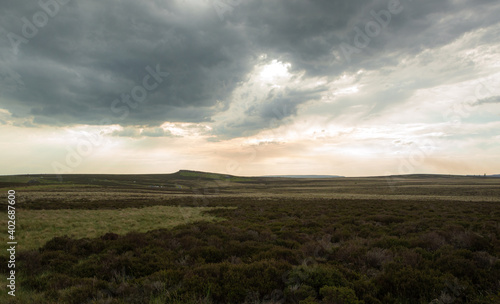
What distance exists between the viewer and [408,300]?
18.1ft

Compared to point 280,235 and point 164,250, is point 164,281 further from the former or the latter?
point 280,235

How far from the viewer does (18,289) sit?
6250 mm

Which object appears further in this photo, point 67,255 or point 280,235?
point 280,235

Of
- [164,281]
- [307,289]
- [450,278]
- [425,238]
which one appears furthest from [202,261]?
[425,238]

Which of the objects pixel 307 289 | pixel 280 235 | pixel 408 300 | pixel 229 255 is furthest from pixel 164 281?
pixel 280 235

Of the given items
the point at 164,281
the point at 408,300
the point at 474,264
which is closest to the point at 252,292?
the point at 164,281

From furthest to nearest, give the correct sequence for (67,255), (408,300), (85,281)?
(67,255) < (85,281) < (408,300)

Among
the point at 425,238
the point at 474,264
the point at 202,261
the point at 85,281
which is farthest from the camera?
the point at 425,238

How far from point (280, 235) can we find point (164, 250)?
5892 mm

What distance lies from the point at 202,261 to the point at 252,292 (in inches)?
123

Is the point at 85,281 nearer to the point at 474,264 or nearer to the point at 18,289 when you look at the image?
the point at 18,289

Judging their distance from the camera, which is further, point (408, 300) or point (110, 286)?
point (110, 286)

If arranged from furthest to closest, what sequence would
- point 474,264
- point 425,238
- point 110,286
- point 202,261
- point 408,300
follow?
point 425,238
point 202,261
point 474,264
point 110,286
point 408,300

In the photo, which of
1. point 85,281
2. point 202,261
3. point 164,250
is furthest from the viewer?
point 164,250
